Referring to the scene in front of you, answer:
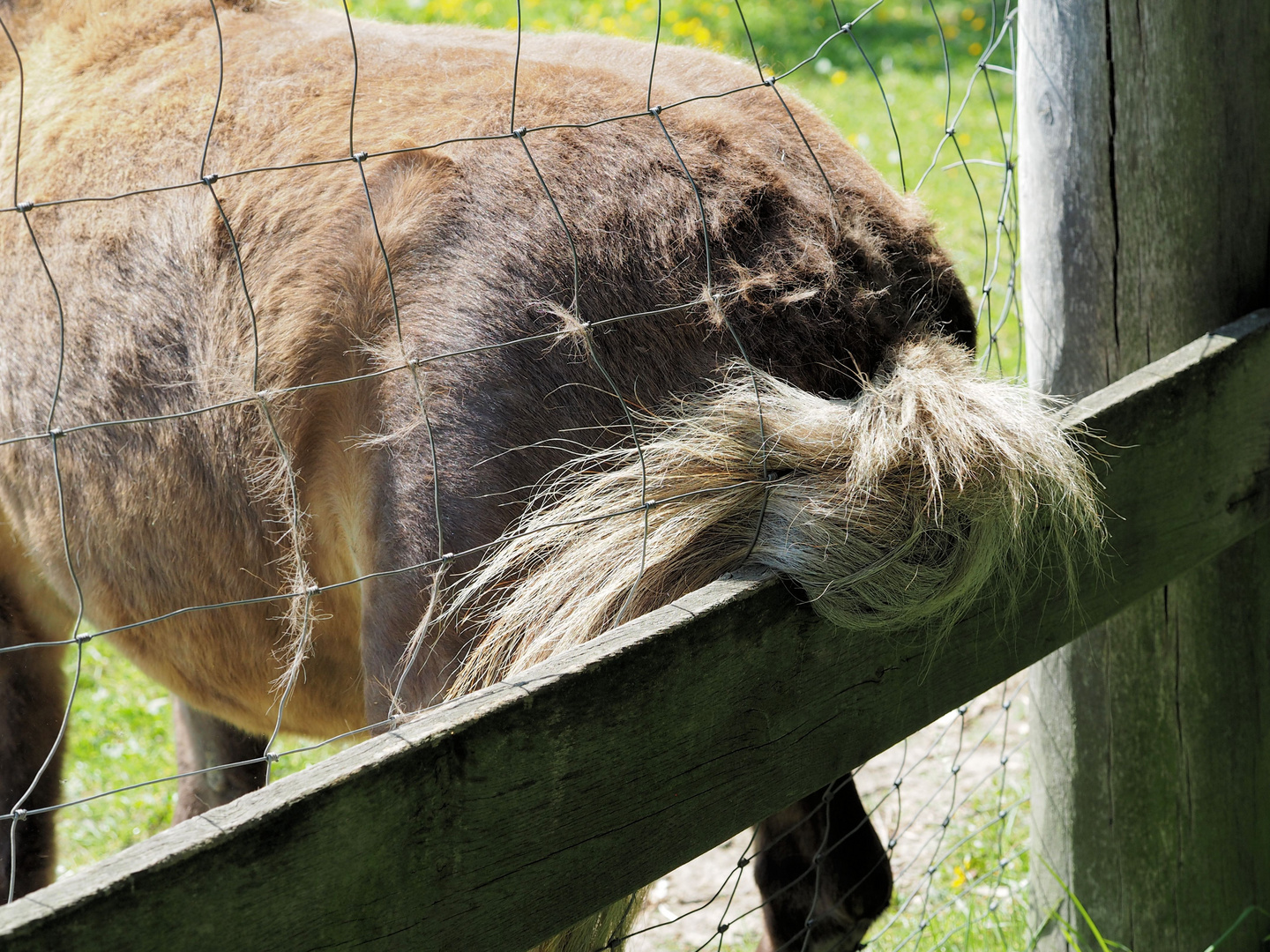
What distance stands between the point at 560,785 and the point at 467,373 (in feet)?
2.19

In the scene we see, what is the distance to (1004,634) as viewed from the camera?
58.2 inches

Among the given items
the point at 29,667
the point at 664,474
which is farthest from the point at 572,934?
the point at 29,667

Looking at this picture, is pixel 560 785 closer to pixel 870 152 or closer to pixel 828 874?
pixel 828 874

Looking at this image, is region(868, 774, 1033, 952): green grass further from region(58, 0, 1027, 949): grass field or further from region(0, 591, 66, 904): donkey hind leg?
region(0, 591, 66, 904): donkey hind leg

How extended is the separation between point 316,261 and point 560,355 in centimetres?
43

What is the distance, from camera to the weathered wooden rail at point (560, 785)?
0.84 meters

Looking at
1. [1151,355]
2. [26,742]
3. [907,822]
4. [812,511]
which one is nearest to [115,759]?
[26,742]

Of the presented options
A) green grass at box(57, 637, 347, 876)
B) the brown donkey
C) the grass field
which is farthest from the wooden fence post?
green grass at box(57, 637, 347, 876)

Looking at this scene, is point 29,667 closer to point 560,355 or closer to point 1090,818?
point 560,355

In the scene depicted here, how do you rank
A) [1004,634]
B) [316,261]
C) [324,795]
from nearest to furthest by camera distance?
[324,795], [1004,634], [316,261]

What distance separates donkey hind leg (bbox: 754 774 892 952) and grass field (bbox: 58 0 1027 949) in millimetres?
167

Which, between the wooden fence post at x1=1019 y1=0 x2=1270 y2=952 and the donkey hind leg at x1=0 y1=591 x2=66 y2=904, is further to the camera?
the donkey hind leg at x1=0 y1=591 x2=66 y2=904

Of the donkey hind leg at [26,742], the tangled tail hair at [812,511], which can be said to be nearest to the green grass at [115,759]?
the donkey hind leg at [26,742]

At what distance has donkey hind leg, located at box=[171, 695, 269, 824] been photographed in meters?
2.85
